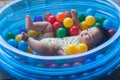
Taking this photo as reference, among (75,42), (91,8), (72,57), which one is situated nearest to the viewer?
(72,57)

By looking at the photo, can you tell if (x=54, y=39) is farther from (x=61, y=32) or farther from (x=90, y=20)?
(x=90, y=20)

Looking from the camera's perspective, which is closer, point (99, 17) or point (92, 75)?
point (92, 75)

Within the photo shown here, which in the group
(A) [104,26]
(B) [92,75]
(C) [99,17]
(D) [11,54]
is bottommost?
(B) [92,75]

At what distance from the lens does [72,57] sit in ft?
4.40

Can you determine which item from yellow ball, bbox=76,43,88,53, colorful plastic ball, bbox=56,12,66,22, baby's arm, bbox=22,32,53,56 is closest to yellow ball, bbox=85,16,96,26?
colorful plastic ball, bbox=56,12,66,22

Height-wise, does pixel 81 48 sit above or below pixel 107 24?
below

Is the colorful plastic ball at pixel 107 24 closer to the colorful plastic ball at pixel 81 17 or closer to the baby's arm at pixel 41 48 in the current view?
the colorful plastic ball at pixel 81 17

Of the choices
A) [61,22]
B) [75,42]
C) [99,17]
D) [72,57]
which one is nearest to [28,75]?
[72,57]

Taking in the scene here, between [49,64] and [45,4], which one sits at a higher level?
[45,4]

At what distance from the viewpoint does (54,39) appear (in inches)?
66.0

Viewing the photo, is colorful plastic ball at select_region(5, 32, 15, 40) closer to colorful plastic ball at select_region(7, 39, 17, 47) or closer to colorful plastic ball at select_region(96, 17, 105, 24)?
colorful plastic ball at select_region(7, 39, 17, 47)

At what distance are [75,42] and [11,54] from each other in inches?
14.9

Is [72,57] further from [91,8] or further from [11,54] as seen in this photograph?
[91,8]

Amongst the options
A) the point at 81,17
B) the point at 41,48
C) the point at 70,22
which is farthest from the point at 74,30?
the point at 41,48
